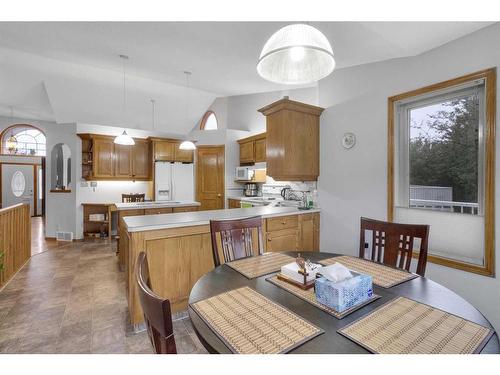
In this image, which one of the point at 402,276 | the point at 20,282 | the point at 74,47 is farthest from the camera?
the point at 74,47

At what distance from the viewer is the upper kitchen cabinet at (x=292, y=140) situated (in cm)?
331

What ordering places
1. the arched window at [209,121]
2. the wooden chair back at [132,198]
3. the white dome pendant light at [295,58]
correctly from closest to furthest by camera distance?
the white dome pendant light at [295,58] → the wooden chair back at [132,198] → the arched window at [209,121]

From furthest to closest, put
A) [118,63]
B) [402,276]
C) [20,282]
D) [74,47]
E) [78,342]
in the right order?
[118,63] < [74,47] < [20,282] < [78,342] < [402,276]

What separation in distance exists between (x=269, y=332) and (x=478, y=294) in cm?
228

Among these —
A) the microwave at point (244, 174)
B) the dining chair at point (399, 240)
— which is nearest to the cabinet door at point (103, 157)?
the microwave at point (244, 174)

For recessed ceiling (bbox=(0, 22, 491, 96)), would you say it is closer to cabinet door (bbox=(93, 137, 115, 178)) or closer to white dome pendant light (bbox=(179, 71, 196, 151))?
white dome pendant light (bbox=(179, 71, 196, 151))

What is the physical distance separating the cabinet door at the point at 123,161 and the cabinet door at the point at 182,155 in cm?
103

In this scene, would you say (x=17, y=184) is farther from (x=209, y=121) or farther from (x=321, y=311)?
(x=321, y=311)

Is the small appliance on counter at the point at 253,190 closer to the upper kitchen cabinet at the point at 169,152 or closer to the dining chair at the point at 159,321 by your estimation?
the upper kitchen cabinet at the point at 169,152

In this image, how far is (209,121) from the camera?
23.7 feet

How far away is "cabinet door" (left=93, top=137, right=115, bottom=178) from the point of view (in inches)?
212
